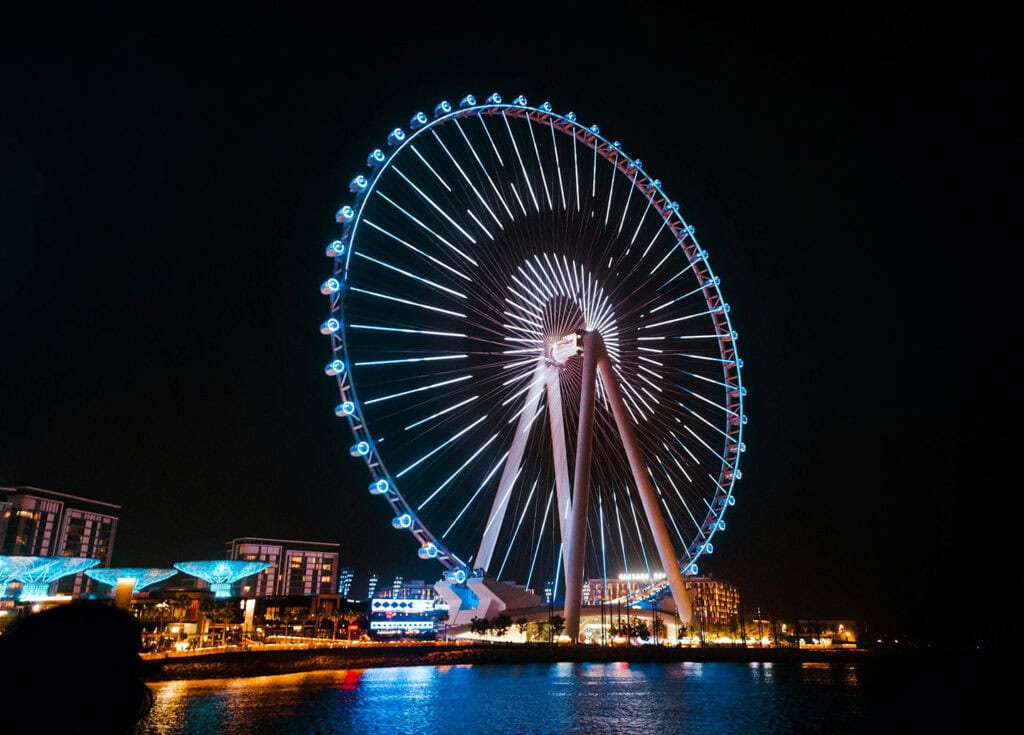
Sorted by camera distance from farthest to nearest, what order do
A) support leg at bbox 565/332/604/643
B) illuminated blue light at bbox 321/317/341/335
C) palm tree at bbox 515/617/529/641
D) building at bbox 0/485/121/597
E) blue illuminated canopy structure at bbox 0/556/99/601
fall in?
building at bbox 0/485/121/597 → blue illuminated canopy structure at bbox 0/556/99/601 → palm tree at bbox 515/617/529/641 → support leg at bbox 565/332/604/643 → illuminated blue light at bbox 321/317/341/335

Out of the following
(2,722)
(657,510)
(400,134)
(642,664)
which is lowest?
(642,664)

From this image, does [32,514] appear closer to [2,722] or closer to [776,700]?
[776,700]

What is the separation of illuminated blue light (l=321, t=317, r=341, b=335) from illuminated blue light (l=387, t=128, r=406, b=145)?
9.12 m

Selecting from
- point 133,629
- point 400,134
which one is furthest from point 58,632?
point 400,134

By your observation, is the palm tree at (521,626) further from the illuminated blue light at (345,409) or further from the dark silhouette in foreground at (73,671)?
the dark silhouette in foreground at (73,671)

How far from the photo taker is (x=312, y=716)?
75.7ft

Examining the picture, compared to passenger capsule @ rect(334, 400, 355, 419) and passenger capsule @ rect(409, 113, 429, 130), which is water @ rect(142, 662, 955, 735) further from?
passenger capsule @ rect(409, 113, 429, 130)

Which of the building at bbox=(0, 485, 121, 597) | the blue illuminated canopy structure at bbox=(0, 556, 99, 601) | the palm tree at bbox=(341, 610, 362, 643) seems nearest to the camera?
the blue illuminated canopy structure at bbox=(0, 556, 99, 601)

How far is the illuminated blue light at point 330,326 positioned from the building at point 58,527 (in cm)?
8852

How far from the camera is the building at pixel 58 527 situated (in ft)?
346

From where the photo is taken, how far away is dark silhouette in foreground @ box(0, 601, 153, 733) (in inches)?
74.9

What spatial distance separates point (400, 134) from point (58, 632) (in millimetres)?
36133

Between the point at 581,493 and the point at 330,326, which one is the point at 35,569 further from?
the point at 581,493

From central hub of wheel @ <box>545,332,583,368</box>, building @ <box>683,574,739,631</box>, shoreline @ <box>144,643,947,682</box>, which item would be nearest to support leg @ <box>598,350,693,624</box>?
central hub of wheel @ <box>545,332,583,368</box>
